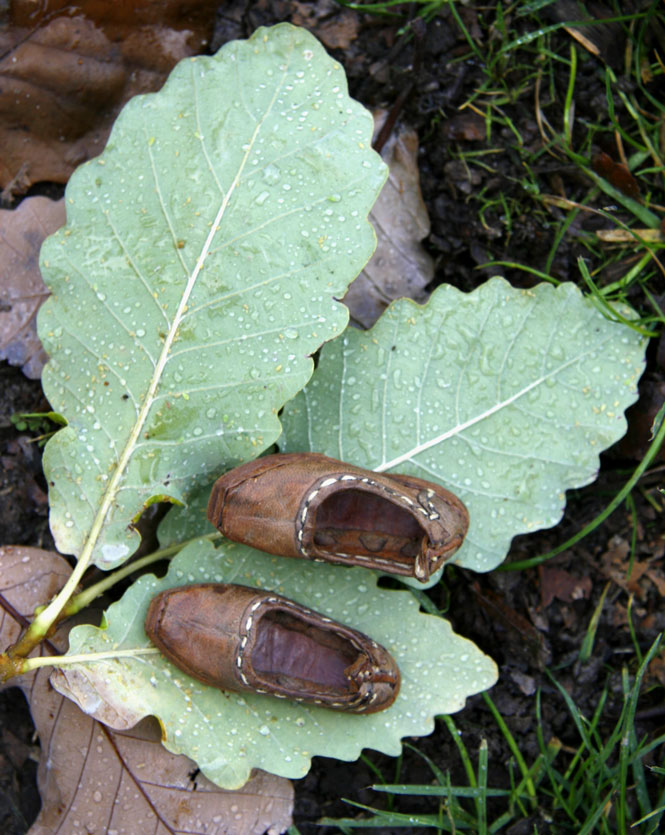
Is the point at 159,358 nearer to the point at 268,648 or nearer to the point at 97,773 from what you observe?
the point at 268,648

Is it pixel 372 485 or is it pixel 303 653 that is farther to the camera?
pixel 303 653

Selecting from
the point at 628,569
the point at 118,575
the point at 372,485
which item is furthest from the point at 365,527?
the point at 628,569

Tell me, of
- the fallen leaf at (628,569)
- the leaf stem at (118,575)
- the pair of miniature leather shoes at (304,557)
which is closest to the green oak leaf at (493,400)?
the pair of miniature leather shoes at (304,557)

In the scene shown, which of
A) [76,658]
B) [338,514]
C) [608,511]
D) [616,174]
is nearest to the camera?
[76,658]

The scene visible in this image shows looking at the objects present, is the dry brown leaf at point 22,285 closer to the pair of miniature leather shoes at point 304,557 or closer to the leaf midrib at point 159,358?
the leaf midrib at point 159,358

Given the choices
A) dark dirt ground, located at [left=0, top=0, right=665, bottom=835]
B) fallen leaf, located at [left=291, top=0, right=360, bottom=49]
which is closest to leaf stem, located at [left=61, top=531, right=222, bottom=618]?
dark dirt ground, located at [left=0, top=0, right=665, bottom=835]

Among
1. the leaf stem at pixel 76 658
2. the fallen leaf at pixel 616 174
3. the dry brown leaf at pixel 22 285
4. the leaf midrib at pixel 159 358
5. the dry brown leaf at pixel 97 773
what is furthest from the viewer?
the fallen leaf at pixel 616 174

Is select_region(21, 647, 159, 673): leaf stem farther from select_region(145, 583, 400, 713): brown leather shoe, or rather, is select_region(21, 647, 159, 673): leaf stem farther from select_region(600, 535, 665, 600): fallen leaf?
select_region(600, 535, 665, 600): fallen leaf
